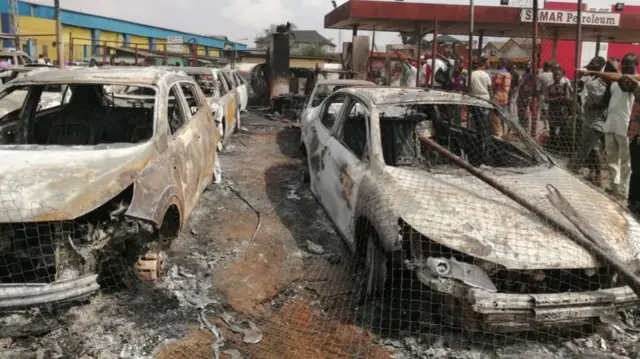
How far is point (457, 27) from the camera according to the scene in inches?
619

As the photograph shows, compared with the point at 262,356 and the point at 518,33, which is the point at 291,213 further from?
the point at 518,33

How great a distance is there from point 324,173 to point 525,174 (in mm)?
2088

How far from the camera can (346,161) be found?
510cm

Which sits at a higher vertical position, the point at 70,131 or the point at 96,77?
the point at 96,77

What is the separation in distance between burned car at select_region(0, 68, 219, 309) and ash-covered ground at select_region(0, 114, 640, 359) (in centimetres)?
33

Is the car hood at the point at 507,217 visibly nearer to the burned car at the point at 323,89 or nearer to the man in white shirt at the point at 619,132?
the man in white shirt at the point at 619,132

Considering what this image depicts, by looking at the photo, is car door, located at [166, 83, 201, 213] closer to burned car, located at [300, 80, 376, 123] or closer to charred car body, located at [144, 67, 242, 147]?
charred car body, located at [144, 67, 242, 147]

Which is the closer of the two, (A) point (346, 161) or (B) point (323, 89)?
(A) point (346, 161)

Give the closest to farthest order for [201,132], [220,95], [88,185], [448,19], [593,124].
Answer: [88,185]
[201,132]
[593,124]
[220,95]
[448,19]

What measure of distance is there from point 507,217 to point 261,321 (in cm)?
189

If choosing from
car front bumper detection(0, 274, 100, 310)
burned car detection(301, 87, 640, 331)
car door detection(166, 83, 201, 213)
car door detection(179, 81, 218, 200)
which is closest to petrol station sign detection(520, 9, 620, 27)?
burned car detection(301, 87, 640, 331)

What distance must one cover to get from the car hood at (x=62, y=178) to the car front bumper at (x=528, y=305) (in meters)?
2.30

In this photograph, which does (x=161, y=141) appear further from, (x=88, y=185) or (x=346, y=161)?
(x=346, y=161)

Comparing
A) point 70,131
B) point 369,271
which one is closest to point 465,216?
point 369,271
